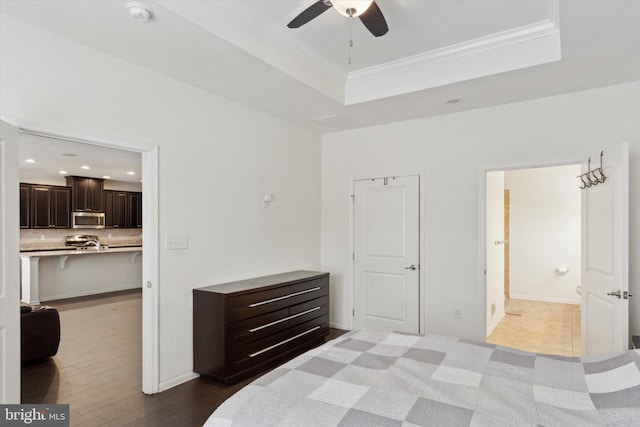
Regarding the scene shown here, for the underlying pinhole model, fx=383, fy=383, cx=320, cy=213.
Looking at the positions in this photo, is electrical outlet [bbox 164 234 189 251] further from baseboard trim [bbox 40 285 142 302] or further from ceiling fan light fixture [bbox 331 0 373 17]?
baseboard trim [bbox 40 285 142 302]

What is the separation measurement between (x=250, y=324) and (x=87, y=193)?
7.22 metres

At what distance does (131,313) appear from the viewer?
6070mm

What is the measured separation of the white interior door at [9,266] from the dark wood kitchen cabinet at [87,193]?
7.32 m

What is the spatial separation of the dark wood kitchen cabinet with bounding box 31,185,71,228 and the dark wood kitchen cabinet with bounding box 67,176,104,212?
140 mm

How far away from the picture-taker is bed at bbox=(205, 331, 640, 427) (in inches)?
58.9

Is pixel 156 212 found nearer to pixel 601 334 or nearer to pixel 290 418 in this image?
pixel 290 418

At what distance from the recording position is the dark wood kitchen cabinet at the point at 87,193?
863 cm

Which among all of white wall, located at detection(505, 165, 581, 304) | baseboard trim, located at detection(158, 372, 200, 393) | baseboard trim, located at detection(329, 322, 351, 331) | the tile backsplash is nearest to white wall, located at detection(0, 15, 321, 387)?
baseboard trim, located at detection(158, 372, 200, 393)

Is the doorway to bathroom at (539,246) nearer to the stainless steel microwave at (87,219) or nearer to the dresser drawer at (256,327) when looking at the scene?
the dresser drawer at (256,327)

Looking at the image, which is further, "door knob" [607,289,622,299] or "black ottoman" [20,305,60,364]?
"black ottoman" [20,305,60,364]

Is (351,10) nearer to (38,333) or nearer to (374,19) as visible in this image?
(374,19)

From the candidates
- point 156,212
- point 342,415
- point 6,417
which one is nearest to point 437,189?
point 156,212

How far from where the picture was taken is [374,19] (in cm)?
231

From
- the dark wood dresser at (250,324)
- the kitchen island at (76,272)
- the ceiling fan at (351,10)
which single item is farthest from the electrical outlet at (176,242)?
the kitchen island at (76,272)
